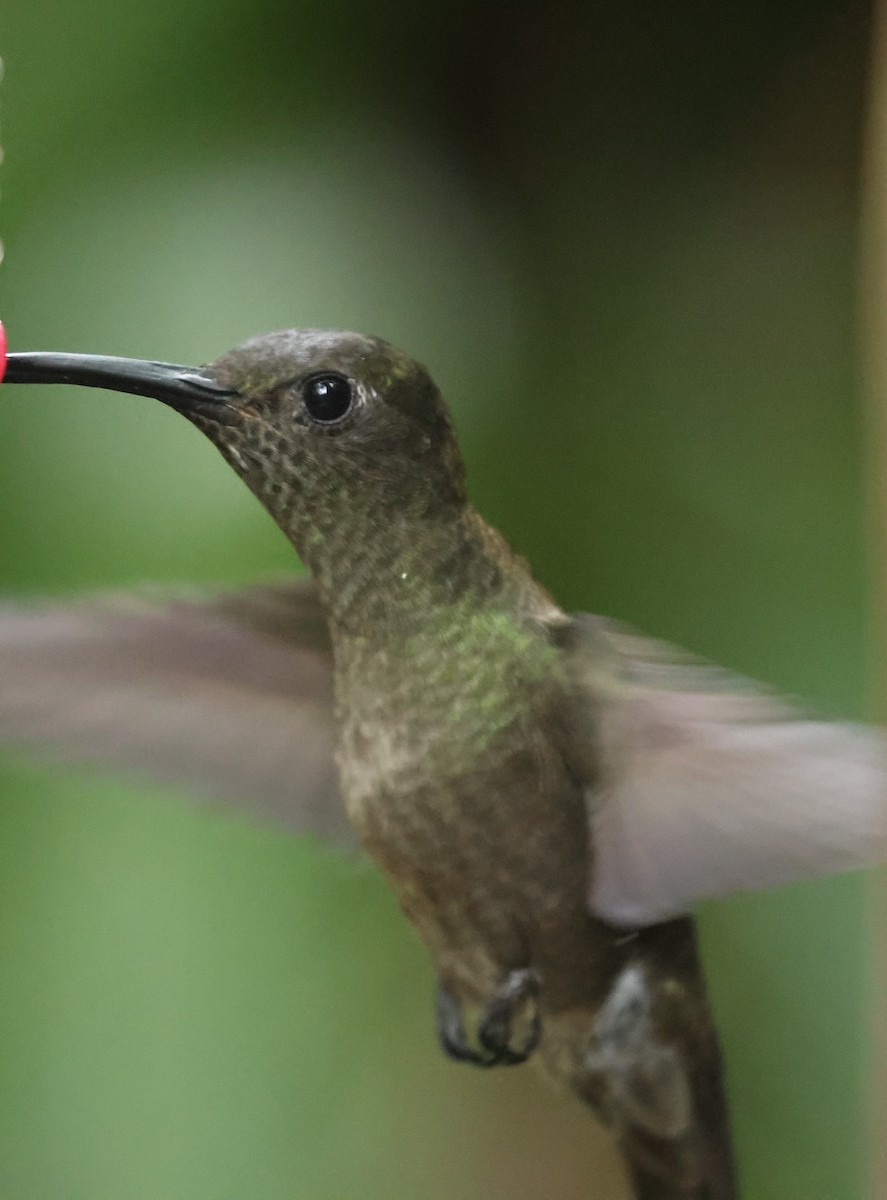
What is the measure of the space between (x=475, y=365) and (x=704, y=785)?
1.18 feet

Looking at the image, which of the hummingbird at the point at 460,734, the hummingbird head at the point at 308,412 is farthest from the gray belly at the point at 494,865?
the hummingbird head at the point at 308,412

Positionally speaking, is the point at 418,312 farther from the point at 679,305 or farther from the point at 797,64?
the point at 797,64

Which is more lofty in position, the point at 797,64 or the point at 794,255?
the point at 797,64

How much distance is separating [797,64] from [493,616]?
458 mm

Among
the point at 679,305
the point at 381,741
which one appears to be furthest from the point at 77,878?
the point at 679,305

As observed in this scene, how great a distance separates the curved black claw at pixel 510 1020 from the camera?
0.53 metres

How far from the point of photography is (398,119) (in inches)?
28.4

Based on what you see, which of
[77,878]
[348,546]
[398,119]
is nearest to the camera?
[348,546]

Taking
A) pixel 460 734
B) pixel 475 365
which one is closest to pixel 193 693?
pixel 460 734

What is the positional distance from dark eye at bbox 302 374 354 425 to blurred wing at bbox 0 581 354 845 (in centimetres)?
11

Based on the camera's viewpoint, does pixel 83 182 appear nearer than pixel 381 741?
No

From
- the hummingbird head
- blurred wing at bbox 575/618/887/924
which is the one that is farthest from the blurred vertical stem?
the hummingbird head

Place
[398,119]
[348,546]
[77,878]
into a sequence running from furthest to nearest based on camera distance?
[77,878] < [398,119] < [348,546]

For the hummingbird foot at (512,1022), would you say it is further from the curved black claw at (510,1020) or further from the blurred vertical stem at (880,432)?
the blurred vertical stem at (880,432)
